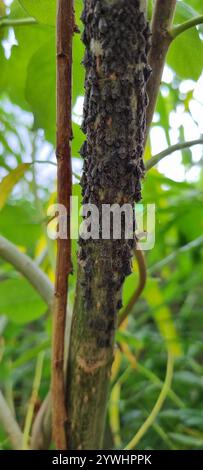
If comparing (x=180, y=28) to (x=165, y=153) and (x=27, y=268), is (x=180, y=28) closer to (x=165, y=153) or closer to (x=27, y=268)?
(x=165, y=153)

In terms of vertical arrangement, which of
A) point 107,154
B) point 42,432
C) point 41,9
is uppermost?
point 41,9

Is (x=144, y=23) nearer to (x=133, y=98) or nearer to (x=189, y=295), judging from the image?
(x=133, y=98)

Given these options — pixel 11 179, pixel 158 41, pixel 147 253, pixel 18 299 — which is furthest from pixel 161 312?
pixel 158 41

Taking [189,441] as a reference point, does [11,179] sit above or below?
above

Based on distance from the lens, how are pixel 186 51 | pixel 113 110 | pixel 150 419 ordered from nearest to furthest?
1. pixel 113 110
2. pixel 186 51
3. pixel 150 419

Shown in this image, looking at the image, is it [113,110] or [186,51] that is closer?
[113,110]

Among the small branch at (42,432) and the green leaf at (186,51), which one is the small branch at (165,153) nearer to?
the green leaf at (186,51)

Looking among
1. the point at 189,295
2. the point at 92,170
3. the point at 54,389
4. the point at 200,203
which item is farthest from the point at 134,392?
the point at 92,170

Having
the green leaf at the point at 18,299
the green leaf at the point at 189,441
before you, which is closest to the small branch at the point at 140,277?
the green leaf at the point at 18,299
